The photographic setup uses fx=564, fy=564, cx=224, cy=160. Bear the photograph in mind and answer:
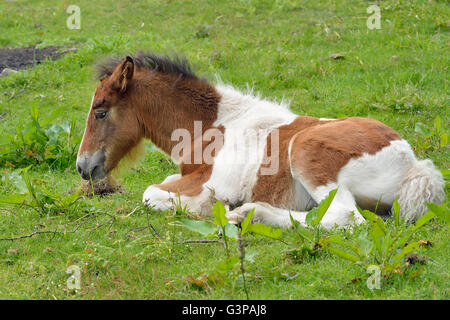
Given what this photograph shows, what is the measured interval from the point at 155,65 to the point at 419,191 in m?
3.38

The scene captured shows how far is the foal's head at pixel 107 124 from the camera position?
650 cm

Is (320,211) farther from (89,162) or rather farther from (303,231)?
(89,162)

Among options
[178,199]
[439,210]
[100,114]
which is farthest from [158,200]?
[439,210]

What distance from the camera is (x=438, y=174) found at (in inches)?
213

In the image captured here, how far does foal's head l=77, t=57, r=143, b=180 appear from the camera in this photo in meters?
6.50

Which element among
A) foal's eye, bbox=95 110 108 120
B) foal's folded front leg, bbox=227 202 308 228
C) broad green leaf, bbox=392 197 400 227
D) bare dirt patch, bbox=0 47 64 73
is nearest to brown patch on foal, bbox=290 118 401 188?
foal's folded front leg, bbox=227 202 308 228

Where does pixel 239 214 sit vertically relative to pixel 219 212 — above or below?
below

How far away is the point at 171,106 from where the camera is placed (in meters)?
6.62

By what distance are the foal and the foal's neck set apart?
0.04 ft

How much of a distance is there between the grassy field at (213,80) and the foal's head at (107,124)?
18.8 inches

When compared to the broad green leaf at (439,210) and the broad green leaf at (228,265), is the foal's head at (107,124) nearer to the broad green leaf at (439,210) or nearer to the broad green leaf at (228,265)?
the broad green leaf at (228,265)
